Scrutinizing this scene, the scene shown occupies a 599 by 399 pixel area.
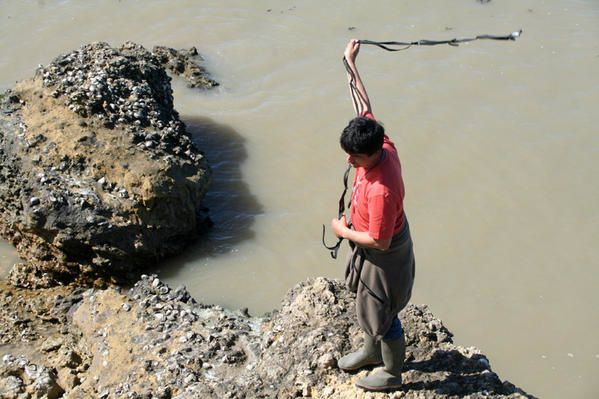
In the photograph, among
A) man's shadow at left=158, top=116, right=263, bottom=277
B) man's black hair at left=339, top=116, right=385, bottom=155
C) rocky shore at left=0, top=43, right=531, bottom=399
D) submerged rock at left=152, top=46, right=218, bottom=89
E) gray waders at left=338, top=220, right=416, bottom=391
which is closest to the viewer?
man's black hair at left=339, top=116, right=385, bottom=155

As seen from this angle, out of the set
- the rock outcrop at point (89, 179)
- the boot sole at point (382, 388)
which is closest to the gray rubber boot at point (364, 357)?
the boot sole at point (382, 388)

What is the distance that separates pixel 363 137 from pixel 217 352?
1871 millimetres

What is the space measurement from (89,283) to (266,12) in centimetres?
555

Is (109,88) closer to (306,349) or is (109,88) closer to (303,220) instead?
(303,220)

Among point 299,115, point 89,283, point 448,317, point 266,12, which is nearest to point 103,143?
point 89,283

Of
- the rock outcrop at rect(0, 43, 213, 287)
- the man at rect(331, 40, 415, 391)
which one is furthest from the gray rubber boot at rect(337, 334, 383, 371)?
the rock outcrop at rect(0, 43, 213, 287)

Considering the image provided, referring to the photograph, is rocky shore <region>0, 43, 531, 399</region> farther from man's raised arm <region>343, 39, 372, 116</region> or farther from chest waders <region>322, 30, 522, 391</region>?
man's raised arm <region>343, 39, 372, 116</region>

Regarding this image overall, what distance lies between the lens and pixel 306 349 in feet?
12.2

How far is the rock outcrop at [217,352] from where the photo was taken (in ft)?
11.6

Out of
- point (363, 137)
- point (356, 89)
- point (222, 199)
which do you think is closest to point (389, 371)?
point (363, 137)

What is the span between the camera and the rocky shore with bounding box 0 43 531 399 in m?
3.68

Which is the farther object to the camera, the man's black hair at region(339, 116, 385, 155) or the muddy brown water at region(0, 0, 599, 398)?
the muddy brown water at region(0, 0, 599, 398)

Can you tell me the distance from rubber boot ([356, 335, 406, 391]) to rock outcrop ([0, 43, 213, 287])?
Result: 275 centimetres

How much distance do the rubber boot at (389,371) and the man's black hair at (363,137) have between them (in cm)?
105
